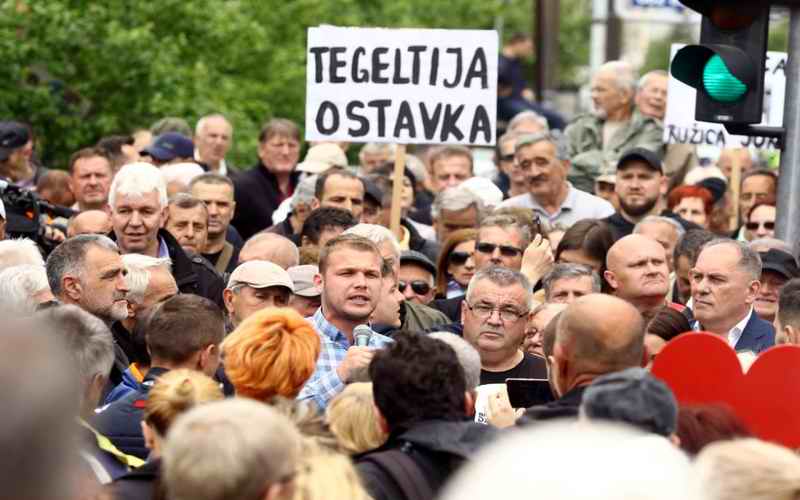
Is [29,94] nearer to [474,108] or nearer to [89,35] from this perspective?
[89,35]

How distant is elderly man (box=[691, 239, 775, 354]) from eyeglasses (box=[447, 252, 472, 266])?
223cm

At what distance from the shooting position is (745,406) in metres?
5.88

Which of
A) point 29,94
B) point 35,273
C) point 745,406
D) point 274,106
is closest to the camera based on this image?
point 745,406

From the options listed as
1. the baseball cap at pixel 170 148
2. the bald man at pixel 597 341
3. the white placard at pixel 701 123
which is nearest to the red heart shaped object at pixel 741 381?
the bald man at pixel 597 341

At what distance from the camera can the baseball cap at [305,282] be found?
30.0ft

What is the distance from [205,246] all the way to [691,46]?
3.95 m

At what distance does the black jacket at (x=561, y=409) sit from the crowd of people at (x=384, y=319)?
0.04ft

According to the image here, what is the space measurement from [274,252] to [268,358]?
14.0 ft

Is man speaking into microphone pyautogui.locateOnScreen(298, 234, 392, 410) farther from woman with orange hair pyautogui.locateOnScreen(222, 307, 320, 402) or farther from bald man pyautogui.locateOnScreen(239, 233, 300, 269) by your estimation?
woman with orange hair pyautogui.locateOnScreen(222, 307, 320, 402)

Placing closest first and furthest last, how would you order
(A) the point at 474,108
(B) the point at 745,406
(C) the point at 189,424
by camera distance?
(C) the point at 189,424 → (B) the point at 745,406 → (A) the point at 474,108

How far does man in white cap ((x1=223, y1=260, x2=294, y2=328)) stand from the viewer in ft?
28.7

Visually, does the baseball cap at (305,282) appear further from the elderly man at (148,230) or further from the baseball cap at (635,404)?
the baseball cap at (635,404)

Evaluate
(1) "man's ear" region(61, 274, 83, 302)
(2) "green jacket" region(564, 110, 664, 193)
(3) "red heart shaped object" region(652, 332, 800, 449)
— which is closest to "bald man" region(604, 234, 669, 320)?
(1) "man's ear" region(61, 274, 83, 302)

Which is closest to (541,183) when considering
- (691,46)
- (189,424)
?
(691,46)
